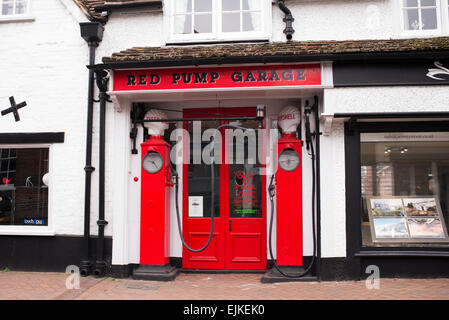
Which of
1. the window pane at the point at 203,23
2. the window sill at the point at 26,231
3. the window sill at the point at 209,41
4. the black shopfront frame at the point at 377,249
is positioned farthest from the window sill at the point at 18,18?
the black shopfront frame at the point at 377,249

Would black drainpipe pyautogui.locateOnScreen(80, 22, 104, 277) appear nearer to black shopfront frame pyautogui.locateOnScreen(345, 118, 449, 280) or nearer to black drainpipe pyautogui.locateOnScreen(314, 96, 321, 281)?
black drainpipe pyautogui.locateOnScreen(314, 96, 321, 281)

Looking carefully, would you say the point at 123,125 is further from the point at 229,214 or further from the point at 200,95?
the point at 229,214

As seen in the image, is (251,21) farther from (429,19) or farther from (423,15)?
(429,19)

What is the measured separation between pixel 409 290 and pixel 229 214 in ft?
10.9

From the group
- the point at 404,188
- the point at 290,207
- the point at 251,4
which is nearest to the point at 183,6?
the point at 251,4

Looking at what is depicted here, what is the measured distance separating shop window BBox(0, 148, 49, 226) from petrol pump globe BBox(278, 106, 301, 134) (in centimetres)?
468

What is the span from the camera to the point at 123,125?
7.29 m

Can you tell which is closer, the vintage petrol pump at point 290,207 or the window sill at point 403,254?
the window sill at point 403,254

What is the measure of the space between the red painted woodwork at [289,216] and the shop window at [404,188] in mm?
1179

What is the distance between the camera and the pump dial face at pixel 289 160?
686 cm

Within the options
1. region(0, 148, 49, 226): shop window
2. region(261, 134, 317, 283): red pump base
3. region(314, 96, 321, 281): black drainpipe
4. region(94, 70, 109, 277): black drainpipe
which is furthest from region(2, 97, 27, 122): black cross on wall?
region(314, 96, 321, 281): black drainpipe

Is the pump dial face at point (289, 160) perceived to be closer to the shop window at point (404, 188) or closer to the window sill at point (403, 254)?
the shop window at point (404, 188)

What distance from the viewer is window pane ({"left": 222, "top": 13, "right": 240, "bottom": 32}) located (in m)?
7.52
